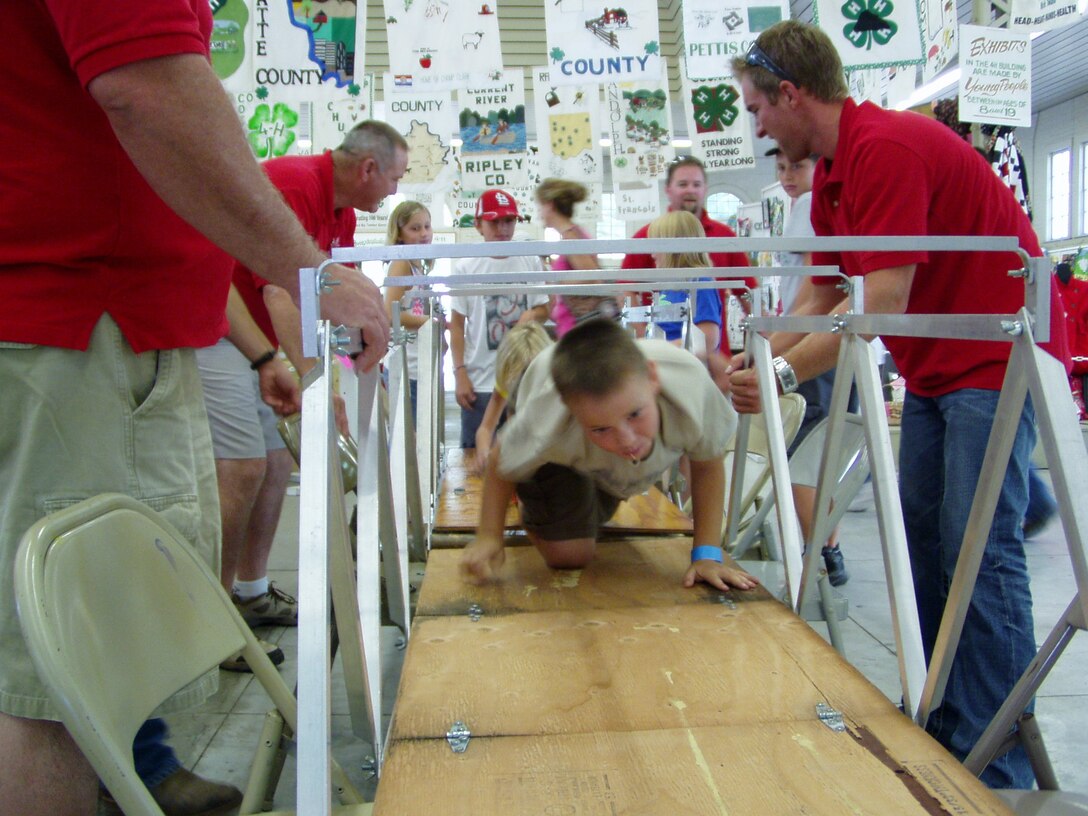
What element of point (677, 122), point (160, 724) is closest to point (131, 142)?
point (160, 724)

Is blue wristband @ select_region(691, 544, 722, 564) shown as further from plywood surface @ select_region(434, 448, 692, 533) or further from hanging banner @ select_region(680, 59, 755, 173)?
hanging banner @ select_region(680, 59, 755, 173)

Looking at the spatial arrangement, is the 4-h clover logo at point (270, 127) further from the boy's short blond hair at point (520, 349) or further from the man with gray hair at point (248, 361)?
the boy's short blond hair at point (520, 349)

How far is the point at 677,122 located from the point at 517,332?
1132 cm

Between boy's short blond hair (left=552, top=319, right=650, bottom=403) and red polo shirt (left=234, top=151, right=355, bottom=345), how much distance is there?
3.37 ft

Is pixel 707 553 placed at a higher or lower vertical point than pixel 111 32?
lower

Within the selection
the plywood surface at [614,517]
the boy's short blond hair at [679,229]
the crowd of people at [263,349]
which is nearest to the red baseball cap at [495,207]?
the boy's short blond hair at [679,229]

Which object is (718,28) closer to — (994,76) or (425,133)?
(994,76)

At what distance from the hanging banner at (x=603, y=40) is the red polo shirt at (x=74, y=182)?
3524 millimetres

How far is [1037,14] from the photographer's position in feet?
12.1

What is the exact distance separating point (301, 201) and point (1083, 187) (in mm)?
14217

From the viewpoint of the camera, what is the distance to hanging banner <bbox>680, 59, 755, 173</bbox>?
4961 millimetres

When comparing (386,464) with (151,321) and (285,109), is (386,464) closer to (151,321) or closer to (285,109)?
(151,321)

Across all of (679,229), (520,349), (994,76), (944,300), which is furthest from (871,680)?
(994,76)

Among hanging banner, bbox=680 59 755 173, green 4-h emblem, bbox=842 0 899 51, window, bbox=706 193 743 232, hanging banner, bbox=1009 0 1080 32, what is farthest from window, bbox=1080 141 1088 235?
green 4-h emblem, bbox=842 0 899 51
